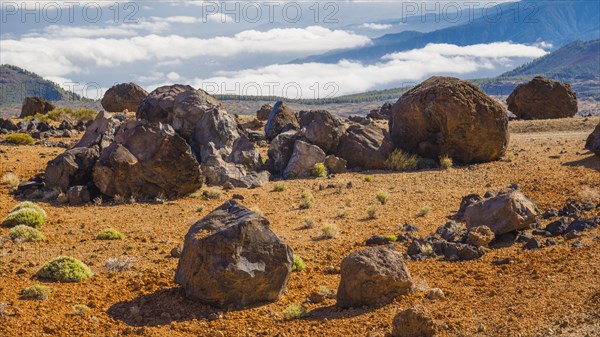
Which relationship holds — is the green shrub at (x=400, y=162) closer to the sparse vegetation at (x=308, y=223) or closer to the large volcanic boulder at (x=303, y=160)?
the large volcanic boulder at (x=303, y=160)

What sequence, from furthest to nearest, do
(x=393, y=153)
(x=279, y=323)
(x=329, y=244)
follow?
(x=393, y=153) < (x=329, y=244) < (x=279, y=323)

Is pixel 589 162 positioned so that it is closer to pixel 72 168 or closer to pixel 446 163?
pixel 446 163

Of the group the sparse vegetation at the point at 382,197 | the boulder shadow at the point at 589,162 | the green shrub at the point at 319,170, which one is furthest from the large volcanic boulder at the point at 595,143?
the green shrub at the point at 319,170

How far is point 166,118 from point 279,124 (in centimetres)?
A: 952

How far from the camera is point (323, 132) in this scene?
30562mm

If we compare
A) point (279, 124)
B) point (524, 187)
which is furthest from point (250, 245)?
point (279, 124)

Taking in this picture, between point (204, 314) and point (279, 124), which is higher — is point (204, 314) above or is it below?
below

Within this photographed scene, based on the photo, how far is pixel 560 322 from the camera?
38.1 feet

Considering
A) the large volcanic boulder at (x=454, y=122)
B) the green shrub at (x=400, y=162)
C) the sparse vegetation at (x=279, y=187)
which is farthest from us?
the large volcanic boulder at (x=454, y=122)

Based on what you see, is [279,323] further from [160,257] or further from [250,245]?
[160,257]

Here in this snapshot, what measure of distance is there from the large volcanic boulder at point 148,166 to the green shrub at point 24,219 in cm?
414

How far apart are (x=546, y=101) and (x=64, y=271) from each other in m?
41.5

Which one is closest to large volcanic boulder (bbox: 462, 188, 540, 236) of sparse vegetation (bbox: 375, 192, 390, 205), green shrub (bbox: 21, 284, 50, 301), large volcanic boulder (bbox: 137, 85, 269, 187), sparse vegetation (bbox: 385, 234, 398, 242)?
sparse vegetation (bbox: 385, 234, 398, 242)

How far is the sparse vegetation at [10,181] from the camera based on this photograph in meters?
26.3
